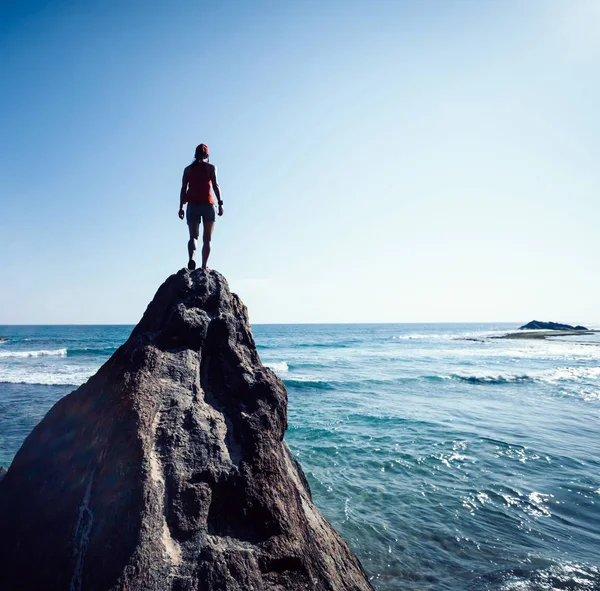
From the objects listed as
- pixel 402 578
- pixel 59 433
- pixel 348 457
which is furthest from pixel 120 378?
pixel 348 457

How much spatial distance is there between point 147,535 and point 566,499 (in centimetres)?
793

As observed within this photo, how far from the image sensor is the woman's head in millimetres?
5285

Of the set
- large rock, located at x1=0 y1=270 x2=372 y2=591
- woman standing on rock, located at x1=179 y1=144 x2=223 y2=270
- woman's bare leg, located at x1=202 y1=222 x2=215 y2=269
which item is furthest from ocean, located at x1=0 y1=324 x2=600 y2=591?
woman standing on rock, located at x1=179 y1=144 x2=223 y2=270

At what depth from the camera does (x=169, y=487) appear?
118 inches

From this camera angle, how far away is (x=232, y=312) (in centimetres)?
485

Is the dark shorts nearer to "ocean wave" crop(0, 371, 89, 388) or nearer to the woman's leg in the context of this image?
the woman's leg

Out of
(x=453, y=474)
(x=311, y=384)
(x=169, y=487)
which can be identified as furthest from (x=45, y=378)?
(x=169, y=487)

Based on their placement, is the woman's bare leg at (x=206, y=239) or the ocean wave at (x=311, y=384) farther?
the ocean wave at (x=311, y=384)

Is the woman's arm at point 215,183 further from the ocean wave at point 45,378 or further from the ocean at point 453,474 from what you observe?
the ocean wave at point 45,378

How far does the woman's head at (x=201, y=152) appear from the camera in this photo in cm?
529

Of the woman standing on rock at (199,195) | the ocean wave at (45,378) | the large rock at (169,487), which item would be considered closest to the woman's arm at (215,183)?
the woman standing on rock at (199,195)

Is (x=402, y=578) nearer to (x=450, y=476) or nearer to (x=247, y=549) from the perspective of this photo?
(x=247, y=549)

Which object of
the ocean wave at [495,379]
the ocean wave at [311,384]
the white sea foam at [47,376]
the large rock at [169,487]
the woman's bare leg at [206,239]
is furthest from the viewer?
the ocean wave at [495,379]

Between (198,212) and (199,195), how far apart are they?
0.23 meters
